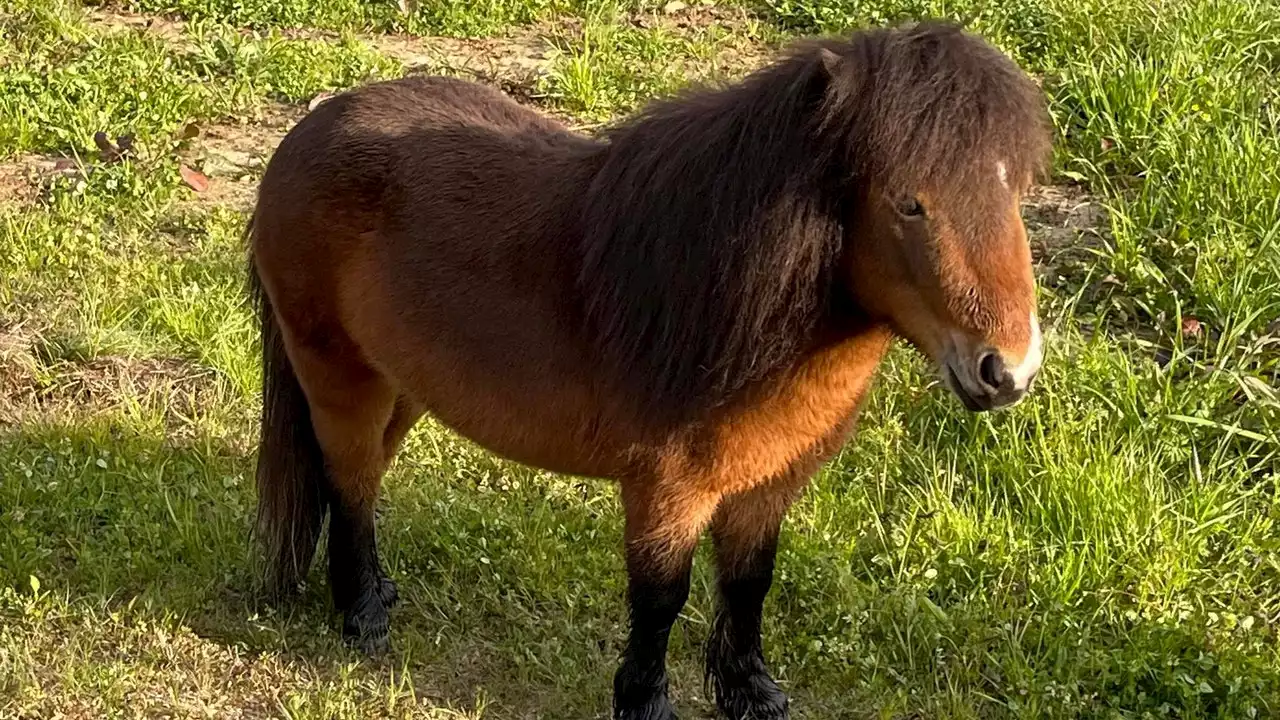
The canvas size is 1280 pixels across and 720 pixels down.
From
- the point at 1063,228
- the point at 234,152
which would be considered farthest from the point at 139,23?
the point at 1063,228

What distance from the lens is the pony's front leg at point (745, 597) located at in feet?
10.1

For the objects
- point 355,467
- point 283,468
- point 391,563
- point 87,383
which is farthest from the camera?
point 87,383

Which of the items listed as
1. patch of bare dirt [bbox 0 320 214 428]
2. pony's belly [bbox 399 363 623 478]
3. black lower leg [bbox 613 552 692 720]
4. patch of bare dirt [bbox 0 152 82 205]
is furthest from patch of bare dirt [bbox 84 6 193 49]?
black lower leg [bbox 613 552 692 720]

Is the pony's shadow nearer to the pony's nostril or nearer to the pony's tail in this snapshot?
the pony's tail

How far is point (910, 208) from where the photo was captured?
7.27 feet

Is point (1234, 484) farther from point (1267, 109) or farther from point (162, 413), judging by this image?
point (162, 413)

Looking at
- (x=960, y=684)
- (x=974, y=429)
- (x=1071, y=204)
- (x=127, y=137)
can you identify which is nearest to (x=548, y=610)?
(x=960, y=684)

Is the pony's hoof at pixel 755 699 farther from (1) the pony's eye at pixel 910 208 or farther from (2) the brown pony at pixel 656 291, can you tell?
(1) the pony's eye at pixel 910 208

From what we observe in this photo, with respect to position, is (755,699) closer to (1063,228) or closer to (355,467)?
(355,467)

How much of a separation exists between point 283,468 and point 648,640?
3.99 feet

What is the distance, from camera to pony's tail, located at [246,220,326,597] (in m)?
3.59

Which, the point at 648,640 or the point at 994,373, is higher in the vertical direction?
the point at 994,373

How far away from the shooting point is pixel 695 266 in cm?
252

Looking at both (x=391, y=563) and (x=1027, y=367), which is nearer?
(x=1027, y=367)
